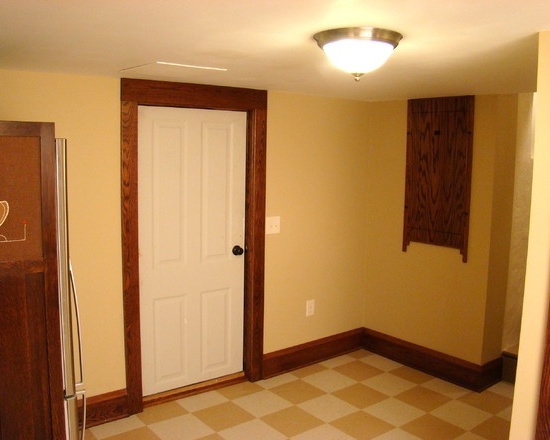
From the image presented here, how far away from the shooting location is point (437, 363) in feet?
13.1

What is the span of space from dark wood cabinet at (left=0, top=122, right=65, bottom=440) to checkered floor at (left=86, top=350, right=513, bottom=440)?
48.4 inches

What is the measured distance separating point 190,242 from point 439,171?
189 cm

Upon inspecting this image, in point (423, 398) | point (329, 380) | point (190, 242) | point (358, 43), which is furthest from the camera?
point (329, 380)

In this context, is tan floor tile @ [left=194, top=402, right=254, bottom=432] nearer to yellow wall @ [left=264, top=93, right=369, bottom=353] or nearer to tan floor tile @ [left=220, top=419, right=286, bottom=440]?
tan floor tile @ [left=220, top=419, right=286, bottom=440]

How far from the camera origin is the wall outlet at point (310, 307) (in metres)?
4.16

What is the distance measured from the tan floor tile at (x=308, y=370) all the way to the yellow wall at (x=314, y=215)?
211 millimetres

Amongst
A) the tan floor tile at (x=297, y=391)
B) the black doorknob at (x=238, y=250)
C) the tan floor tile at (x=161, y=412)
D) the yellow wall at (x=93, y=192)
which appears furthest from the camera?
the black doorknob at (x=238, y=250)

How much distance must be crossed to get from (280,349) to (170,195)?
4.80 ft

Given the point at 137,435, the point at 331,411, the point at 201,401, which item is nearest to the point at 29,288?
the point at 137,435

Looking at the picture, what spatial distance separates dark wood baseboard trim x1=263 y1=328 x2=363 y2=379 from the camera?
3.94m

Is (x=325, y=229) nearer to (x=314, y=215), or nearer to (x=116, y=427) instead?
(x=314, y=215)

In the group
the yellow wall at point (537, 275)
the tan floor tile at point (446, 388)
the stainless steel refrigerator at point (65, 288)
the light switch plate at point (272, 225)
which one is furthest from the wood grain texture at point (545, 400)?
the light switch plate at point (272, 225)

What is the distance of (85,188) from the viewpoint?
304 cm

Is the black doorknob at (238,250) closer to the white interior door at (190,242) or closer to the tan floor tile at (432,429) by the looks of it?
the white interior door at (190,242)
